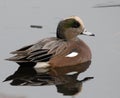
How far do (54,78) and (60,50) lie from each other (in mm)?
753

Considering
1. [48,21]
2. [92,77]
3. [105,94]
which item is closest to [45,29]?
[48,21]

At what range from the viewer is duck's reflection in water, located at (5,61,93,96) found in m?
7.41

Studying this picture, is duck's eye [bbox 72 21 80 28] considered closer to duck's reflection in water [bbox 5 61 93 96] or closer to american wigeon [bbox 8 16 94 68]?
american wigeon [bbox 8 16 94 68]

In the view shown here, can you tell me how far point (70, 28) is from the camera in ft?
28.6

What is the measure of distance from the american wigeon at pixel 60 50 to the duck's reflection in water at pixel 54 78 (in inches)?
4.3

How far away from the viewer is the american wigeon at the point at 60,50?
8.17 m

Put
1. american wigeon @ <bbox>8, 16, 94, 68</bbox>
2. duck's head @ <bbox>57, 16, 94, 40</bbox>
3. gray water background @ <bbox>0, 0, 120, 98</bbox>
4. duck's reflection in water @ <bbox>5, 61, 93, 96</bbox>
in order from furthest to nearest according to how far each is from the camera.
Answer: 1. duck's head @ <bbox>57, 16, 94, 40</bbox>
2. american wigeon @ <bbox>8, 16, 94, 68</bbox>
3. duck's reflection in water @ <bbox>5, 61, 93, 96</bbox>
4. gray water background @ <bbox>0, 0, 120, 98</bbox>

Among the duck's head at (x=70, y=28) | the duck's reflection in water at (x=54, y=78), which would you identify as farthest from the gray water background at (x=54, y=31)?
the duck's head at (x=70, y=28)

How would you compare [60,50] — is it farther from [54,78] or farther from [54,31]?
[54,31]

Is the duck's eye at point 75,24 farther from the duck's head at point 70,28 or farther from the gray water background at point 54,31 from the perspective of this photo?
the gray water background at point 54,31

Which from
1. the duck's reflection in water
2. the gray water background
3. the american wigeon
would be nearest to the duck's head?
the american wigeon

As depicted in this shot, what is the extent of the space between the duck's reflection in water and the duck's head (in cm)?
59

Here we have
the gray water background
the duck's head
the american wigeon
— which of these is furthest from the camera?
the duck's head

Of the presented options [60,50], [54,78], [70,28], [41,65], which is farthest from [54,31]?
[54,78]
